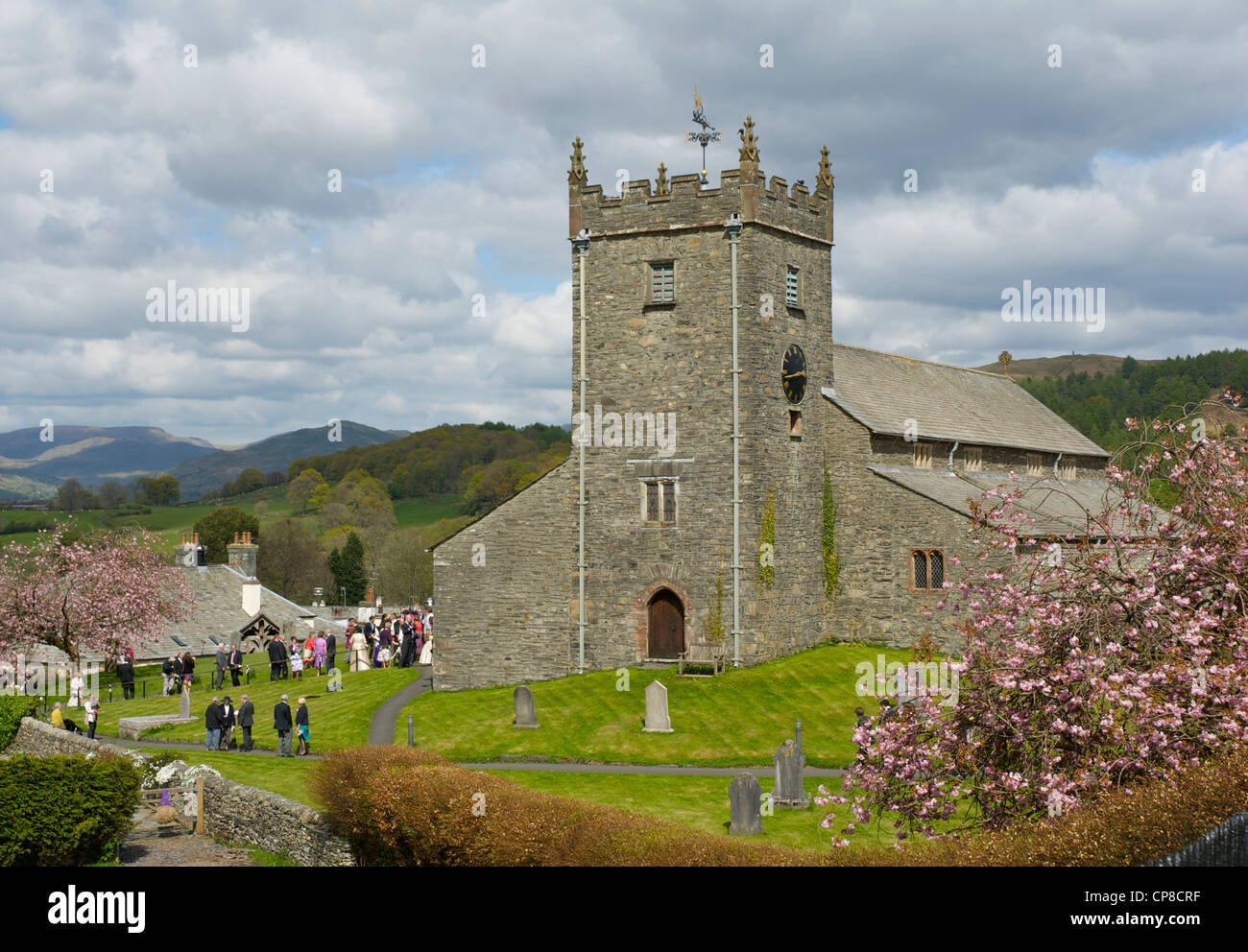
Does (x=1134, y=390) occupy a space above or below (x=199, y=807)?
above

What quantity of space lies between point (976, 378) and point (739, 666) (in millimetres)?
29506

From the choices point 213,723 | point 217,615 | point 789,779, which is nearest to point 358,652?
point 213,723

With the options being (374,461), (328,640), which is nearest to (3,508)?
(374,461)

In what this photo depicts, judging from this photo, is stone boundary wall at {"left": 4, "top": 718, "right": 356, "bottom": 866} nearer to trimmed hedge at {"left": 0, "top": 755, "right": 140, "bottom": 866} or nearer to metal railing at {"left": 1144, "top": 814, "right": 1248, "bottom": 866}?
trimmed hedge at {"left": 0, "top": 755, "right": 140, "bottom": 866}

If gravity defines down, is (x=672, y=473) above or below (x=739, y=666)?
above

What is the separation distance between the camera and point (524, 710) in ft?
99.7

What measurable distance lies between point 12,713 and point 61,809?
Answer: 15591 mm

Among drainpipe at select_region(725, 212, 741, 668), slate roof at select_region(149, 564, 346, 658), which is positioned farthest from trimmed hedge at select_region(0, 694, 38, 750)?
slate roof at select_region(149, 564, 346, 658)

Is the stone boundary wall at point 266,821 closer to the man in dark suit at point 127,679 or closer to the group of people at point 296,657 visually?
the group of people at point 296,657

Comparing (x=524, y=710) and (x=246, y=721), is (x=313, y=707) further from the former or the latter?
(x=524, y=710)

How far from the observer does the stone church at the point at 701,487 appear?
3400 cm

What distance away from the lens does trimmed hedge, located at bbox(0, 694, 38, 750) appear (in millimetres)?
32372
